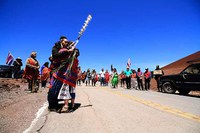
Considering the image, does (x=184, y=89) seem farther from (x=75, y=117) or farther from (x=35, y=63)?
(x=75, y=117)

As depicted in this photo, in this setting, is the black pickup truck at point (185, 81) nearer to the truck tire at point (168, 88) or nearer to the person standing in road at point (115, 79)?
the truck tire at point (168, 88)

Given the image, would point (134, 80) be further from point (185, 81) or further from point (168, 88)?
point (185, 81)

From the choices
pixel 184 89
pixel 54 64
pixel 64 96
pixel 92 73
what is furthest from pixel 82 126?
pixel 92 73

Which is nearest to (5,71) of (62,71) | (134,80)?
(134,80)

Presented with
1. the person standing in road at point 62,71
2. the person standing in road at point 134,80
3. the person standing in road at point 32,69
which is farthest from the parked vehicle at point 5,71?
the person standing in road at point 62,71

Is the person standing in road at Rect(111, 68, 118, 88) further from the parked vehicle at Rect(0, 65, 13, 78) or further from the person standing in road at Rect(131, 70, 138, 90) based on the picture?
the parked vehicle at Rect(0, 65, 13, 78)

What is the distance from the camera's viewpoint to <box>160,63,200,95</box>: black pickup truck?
1346 cm

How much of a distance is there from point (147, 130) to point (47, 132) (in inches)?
73.4

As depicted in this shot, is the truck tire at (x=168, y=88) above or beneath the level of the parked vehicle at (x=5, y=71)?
beneath

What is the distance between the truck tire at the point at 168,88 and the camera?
15.3 metres

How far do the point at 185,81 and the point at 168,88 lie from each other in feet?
5.91

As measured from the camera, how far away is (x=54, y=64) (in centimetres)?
656

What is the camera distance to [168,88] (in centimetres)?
1566

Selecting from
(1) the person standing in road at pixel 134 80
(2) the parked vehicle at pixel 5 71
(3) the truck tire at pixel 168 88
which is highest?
(2) the parked vehicle at pixel 5 71
